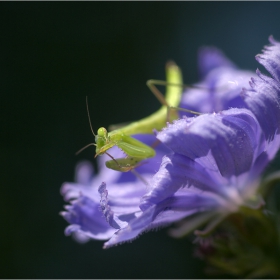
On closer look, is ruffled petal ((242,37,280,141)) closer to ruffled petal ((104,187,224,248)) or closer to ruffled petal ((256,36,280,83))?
ruffled petal ((256,36,280,83))

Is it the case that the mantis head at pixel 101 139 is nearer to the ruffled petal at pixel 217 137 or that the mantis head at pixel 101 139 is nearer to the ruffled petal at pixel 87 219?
the ruffled petal at pixel 87 219

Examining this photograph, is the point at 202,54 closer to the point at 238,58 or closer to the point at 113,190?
the point at 113,190

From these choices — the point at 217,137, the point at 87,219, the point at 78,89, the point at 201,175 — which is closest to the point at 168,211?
the point at 201,175

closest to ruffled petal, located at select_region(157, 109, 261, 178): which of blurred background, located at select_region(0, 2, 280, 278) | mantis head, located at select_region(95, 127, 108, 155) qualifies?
mantis head, located at select_region(95, 127, 108, 155)

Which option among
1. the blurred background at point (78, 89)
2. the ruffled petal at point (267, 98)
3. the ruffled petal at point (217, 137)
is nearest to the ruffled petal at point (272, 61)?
the ruffled petal at point (267, 98)

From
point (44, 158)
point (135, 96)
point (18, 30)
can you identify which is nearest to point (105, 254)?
point (44, 158)

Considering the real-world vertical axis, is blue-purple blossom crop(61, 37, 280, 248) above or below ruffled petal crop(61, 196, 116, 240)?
above
